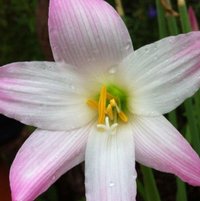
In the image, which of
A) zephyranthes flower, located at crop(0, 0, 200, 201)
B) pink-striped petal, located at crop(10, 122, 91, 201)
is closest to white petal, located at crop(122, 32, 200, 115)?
zephyranthes flower, located at crop(0, 0, 200, 201)

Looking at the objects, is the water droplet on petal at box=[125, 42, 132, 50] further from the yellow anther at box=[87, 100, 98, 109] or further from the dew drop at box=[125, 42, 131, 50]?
the yellow anther at box=[87, 100, 98, 109]

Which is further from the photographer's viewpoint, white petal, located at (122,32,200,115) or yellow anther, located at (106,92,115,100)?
yellow anther, located at (106,92,115,100)

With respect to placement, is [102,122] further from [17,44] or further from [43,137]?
[17,44]

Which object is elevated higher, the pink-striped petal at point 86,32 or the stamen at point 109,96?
the pink-striped petal at point 86,32

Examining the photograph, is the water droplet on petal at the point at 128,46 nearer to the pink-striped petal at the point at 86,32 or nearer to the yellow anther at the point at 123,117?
the pink-striped petal at the point at 86,32

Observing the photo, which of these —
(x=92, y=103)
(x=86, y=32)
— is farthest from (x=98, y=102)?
(x=86, y=32)

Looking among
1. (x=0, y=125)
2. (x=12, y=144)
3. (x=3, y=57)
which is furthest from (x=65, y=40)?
(x=3, y=57)

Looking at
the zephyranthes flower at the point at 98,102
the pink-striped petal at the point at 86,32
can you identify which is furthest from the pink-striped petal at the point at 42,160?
the pink-striped petal at the point at 86,32
